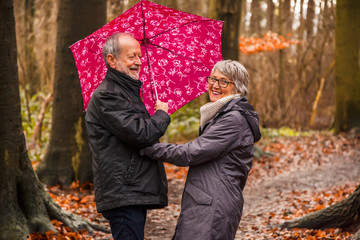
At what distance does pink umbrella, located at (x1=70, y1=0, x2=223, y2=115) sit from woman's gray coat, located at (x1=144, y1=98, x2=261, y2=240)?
823 millimetres

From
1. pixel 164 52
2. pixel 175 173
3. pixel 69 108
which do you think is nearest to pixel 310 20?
pixel 175 173

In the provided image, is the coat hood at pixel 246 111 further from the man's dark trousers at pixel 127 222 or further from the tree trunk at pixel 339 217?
the tree trunk at pixel 339 217

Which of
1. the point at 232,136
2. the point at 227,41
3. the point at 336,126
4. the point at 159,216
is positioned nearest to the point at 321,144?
the point at 336,126

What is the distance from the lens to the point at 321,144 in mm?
12305

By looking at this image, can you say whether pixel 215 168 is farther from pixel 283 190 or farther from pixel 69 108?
pixel 283 190

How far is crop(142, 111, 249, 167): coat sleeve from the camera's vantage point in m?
3.01

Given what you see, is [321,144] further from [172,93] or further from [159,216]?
[172,93]

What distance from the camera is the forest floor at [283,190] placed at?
19.5ft

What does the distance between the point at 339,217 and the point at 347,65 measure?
8.89 metres

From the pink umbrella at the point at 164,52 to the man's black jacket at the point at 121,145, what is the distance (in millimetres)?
683

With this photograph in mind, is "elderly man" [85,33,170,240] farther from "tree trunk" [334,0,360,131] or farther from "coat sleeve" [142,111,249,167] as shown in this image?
"tree trunk" [334,0,360,131]

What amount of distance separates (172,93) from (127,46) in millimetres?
911

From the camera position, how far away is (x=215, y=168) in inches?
121

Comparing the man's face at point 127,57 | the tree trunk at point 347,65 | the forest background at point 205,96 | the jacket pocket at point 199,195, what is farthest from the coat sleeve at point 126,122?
the tree trunk at point 347,65
